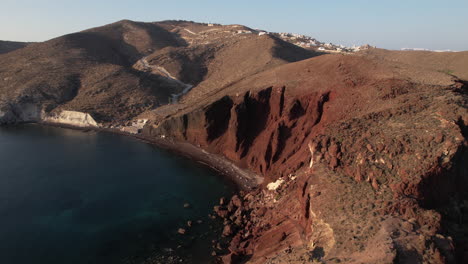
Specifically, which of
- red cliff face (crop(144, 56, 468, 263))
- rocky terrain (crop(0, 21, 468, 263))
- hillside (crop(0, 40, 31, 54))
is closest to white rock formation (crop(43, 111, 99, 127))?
rocky terrain (crop(0, 21, 468, 263))

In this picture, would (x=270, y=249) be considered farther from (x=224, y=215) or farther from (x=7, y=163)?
(x=7, y=163)

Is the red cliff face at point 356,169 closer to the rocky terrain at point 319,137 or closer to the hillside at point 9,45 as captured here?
the rocky terrain at point 319,137

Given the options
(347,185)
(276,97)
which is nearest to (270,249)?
(347,185)

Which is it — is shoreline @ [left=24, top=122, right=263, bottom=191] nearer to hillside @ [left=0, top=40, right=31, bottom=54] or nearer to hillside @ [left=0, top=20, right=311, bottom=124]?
hillside @ [left=0, top=20, right=311, bottom=124]

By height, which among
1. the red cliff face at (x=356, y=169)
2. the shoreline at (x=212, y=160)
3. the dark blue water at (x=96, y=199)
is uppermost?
the red cliff face at (x=356, y=169)

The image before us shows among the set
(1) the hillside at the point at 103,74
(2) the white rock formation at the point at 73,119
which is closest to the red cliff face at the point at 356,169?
(1) the hillside at the point at 103,74

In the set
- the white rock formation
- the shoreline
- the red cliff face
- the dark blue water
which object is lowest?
the dark blue water

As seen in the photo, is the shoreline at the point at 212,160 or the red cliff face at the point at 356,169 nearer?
the red cliff face at the point at 356,169
